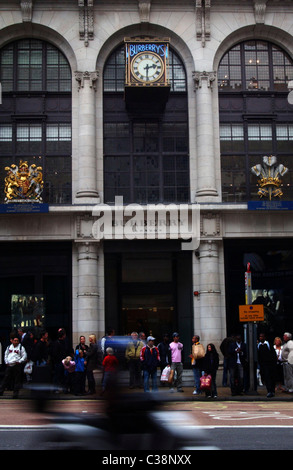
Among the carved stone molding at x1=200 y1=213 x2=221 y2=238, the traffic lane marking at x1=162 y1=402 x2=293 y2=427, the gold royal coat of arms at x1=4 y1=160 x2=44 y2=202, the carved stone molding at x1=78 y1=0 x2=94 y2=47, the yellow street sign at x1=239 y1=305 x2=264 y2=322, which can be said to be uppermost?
the carved stone molding at x1=78 y1=0 x2=94 y2=47

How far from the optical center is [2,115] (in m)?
26.2

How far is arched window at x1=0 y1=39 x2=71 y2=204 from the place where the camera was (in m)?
25.9

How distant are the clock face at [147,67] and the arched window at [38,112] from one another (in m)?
3.15

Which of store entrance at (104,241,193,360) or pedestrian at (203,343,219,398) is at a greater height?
store entrance at (104,241,193,360)

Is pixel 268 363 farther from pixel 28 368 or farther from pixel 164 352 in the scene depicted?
pixel 28 368

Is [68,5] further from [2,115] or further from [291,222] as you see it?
[291,222]

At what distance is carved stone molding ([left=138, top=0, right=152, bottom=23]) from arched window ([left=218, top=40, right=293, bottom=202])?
3.56 m

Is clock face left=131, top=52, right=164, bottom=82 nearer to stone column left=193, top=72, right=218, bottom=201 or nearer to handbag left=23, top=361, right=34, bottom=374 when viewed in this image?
stone column left=193, top=72, right=218, bottom=201

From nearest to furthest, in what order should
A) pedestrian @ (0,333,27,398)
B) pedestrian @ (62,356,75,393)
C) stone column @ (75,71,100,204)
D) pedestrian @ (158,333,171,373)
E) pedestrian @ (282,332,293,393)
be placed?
1. pedestrian @ (0,333,27,398)
2. pedestrian @ (62,356,75,393)
3. pedestrian @ (282,332,293,393)
4. pedestrian @ (158,333,171,373)
5. stone column @ (75,71,100,204)

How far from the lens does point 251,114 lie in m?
26.5

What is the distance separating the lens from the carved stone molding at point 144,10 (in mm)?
26188

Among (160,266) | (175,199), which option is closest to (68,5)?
(175,199)

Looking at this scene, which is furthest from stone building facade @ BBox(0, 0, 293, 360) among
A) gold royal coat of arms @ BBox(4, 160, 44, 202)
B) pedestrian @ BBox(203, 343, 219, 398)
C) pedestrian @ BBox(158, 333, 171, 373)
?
pedestrian @ BBox(203, 343, 219, 398)

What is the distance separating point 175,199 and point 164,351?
244 inches
